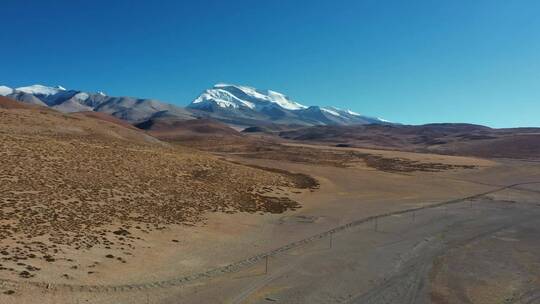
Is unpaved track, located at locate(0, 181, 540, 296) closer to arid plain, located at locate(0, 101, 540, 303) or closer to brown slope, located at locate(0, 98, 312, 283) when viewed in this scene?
arid plain, located at locate(0, 101, 540, 303)

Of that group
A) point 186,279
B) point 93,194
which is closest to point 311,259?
point 186,279

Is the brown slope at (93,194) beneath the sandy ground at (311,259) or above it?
above

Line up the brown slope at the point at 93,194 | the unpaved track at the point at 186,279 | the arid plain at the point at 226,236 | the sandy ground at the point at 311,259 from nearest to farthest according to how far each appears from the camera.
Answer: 1. the unpaved track at the point at 186,279
2. the sandy ground at the point at 311,259
3. the arid plain at the point at 226,236
4. the brown slope at the point at 93,194

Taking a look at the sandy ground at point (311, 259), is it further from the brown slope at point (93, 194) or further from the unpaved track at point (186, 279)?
the brown slope at point (93, 194)

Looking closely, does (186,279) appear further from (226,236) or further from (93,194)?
(93,194)

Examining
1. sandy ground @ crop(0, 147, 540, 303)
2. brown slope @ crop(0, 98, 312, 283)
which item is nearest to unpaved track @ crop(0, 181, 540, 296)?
sandy ground @ crop(0, 147, 540, 303)

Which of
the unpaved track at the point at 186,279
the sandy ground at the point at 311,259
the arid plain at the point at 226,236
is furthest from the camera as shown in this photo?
the arid plain at the point at 226,236

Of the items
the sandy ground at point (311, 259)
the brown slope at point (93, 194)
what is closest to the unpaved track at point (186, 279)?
the sandy ground at point (311, 259)
